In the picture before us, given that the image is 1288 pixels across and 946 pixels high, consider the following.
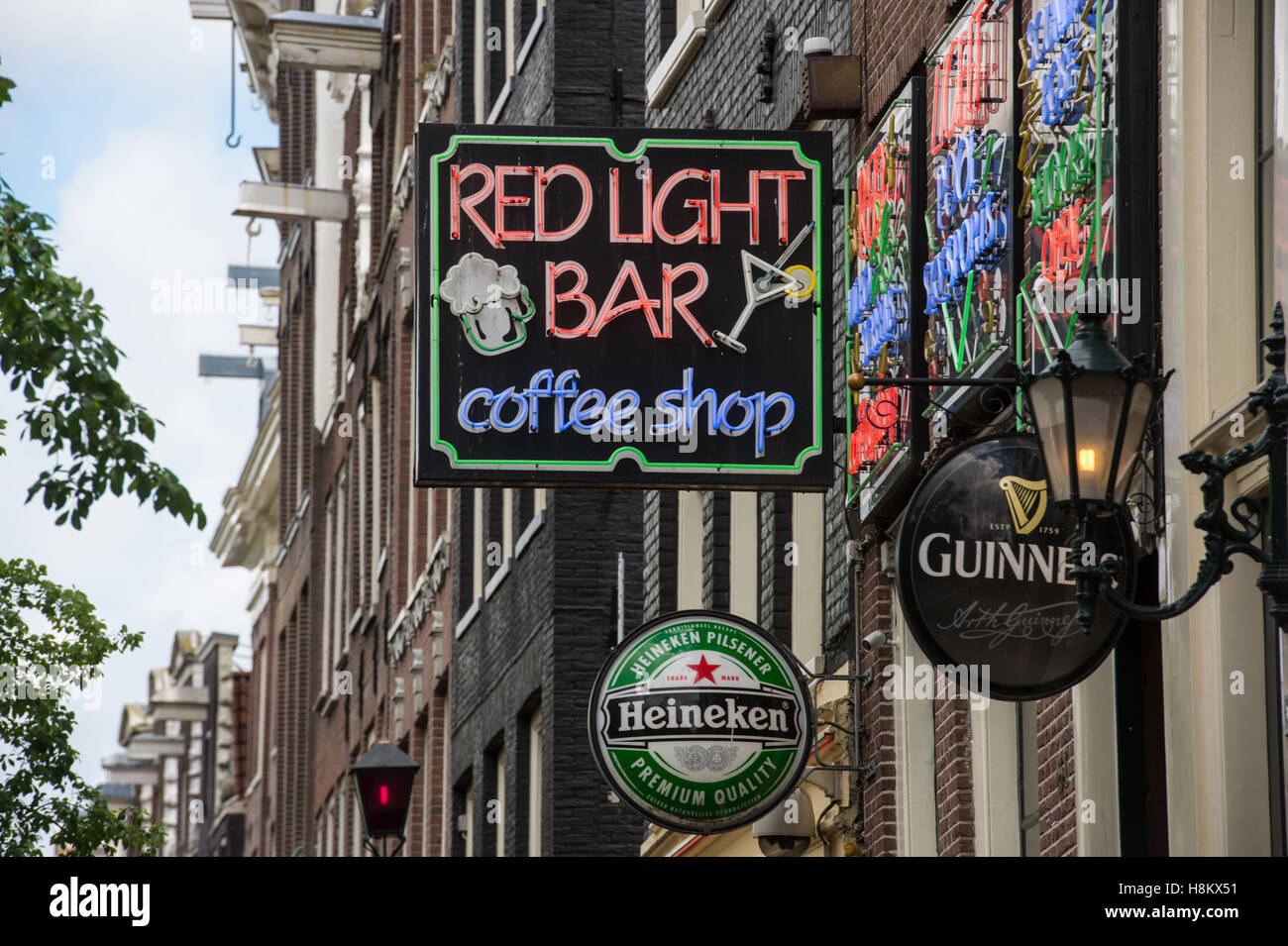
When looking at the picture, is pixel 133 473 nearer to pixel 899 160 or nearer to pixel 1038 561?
pixel 899 160

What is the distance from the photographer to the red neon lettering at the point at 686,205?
46.4 feet

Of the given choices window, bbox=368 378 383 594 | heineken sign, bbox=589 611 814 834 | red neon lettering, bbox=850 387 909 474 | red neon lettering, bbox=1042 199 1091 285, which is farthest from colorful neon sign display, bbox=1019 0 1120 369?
window, bbox=368 378 383 594

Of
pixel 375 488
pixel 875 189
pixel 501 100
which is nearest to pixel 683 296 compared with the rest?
pixel 875 189

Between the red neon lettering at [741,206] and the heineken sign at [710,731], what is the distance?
7.10ft

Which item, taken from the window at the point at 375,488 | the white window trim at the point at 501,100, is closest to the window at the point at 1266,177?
the white window trim at the point at 501,100

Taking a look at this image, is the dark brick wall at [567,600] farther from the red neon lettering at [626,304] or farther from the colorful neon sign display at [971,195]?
the colorful neon sign display at [971,195]

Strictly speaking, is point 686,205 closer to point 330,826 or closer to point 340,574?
point 330,826

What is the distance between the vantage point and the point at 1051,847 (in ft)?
39.7

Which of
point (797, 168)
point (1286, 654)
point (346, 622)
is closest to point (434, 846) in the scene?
point (346, 622)

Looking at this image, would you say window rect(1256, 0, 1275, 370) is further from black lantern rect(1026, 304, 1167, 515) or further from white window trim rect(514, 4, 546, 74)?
white window trim rect(514, 4, 546, 74)

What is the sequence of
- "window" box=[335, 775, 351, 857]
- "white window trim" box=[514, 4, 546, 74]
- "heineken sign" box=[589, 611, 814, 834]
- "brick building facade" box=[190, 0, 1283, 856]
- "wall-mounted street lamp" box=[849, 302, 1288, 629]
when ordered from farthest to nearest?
"window" box=[335, 775, 351, 857] → "white window trim" box=[514, 4, 546, 74] → "heineken sign" box=[589, 611, 814, 834] → "brick building facade" box=[190, 0, 1283, 856] → "wall-mounted street lamp" box=[849, 302, 1288, 629]

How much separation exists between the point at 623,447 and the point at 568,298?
2.88ft

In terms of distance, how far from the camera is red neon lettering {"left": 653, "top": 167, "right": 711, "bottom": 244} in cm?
1414
